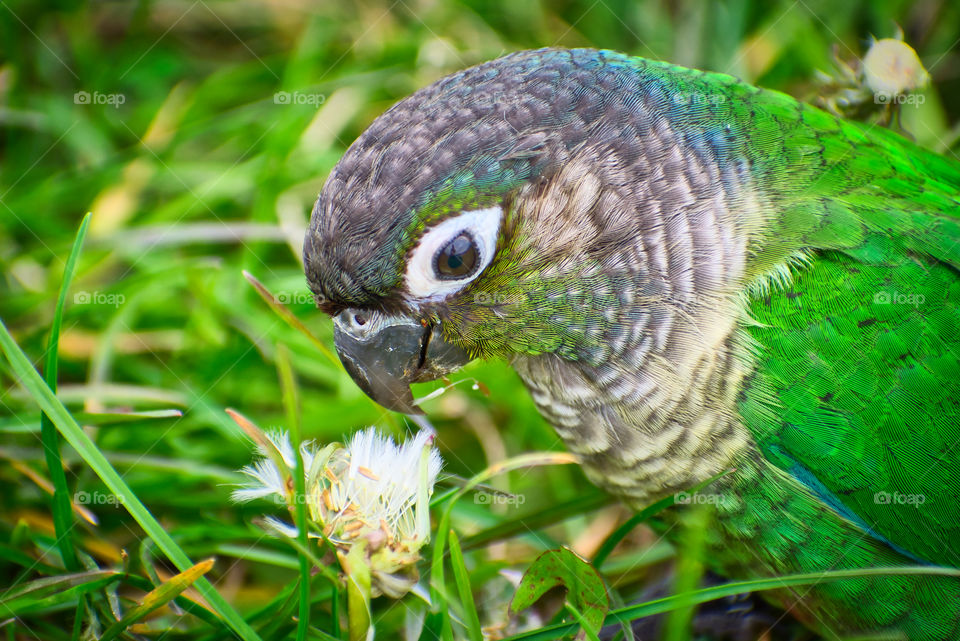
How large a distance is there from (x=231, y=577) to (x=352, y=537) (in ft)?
3.71

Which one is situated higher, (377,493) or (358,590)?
(377,493)

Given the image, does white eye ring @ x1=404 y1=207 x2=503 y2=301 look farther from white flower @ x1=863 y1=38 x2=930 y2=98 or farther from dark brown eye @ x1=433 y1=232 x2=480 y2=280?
white flower @ x1=863 y1=38 x2=930 y2=98

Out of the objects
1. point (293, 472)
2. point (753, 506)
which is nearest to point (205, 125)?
point (293, 472)

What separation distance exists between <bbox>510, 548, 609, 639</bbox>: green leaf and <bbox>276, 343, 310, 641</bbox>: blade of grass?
460 millimetres

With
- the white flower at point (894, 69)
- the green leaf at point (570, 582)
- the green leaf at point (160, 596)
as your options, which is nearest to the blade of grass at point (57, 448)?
the green leaf at point (160, 596)

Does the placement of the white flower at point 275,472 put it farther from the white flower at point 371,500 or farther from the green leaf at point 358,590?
the green leaf at point 358,590

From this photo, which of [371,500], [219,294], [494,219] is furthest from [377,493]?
[219,294]

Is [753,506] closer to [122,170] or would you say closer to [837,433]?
[837,433]

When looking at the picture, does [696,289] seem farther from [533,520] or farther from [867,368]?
[533,520]

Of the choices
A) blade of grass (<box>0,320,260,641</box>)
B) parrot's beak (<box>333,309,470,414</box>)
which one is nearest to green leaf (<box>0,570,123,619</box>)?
blade of grass (<box>0,320,260,641</box>)

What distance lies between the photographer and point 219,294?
2.67 m

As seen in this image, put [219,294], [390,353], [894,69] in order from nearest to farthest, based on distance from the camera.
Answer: [390,353], [894,69], [219,294]

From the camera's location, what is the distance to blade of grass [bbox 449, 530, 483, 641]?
1447 mm

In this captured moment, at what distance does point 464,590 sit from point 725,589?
1.82 ft
